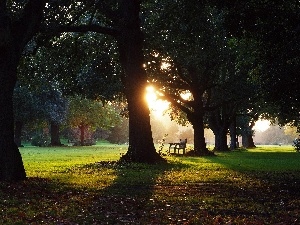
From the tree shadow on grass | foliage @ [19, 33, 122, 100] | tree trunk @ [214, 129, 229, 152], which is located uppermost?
foliage @ [19, 33, 122, 100]

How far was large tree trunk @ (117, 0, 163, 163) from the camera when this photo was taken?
2217 cm

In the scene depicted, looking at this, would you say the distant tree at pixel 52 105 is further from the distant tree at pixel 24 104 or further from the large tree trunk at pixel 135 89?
the large tree trunk at pixel 135 89

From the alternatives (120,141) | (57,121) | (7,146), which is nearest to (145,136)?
(7,146)

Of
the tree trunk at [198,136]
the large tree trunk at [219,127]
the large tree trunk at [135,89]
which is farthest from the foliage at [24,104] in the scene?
the large tree trunk at [135,89]

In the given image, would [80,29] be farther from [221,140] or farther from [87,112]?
[87,112]

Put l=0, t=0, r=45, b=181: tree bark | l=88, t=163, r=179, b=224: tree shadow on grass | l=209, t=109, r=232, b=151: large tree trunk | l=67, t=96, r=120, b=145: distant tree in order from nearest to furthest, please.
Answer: l=88, t=163, r=179, b=224: tree shadow on grass → l=0, t=0, r=45, b=181: tree bark → l=209, t=109, r=232, b=151: large tree trunk → l=67, t=96, r=120, b=145: distant tree

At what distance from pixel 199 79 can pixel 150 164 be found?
19.2m

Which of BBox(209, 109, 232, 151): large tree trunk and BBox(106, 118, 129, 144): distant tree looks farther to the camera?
BBox(106, 118, 129, 144): distant tree

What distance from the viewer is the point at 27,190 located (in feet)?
37.3

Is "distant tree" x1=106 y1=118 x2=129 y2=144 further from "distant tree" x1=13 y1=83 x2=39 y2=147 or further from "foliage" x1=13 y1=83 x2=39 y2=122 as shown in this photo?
"foliage" x1=13 y1=83 x2=39 y2=122

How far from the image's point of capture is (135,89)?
881 inches

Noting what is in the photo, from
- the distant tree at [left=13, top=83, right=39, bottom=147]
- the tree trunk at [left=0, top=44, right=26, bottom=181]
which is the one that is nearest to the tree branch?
the tree trunk at [left=0, top=44, right=26, bottom=181]

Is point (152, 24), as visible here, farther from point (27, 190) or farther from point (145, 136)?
point (27, 190)

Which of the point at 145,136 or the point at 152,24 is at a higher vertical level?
the point at 152,24
